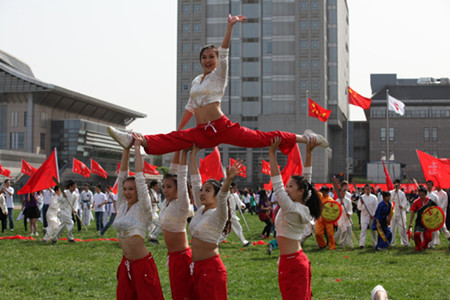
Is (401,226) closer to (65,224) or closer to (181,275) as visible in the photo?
A: (65,224)

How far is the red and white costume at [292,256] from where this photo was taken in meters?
5.97

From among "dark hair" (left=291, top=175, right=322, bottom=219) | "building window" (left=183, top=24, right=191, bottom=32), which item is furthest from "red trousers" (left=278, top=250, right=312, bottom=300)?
"building window" (left=183, top=24, right=191, bottom=32)

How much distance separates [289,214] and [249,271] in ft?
20.4

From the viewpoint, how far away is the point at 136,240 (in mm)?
6422

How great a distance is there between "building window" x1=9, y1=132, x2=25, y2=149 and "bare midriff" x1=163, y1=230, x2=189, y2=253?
275 feet

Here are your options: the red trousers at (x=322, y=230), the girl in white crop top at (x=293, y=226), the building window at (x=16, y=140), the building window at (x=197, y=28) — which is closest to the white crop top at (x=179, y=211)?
the girl in white crop top at (x=293, y=226)

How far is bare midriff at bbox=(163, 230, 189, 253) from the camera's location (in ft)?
22.5

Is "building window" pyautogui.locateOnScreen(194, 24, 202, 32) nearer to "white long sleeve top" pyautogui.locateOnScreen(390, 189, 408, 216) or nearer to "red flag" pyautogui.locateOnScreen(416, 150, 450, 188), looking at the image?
"white long sleeve top" pyautogui.locateOnScreen(390, 189, 408, 216)

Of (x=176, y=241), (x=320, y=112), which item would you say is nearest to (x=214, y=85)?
(x=176, y=241)

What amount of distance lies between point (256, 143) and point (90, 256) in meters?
9.00

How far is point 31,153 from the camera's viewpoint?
80438 mm

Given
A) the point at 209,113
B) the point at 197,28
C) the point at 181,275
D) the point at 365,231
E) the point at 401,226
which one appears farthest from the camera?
the point at 197,28

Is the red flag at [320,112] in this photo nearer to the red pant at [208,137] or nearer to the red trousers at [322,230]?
the red trousers at [322,230]

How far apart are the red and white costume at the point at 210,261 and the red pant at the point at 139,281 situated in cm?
46
